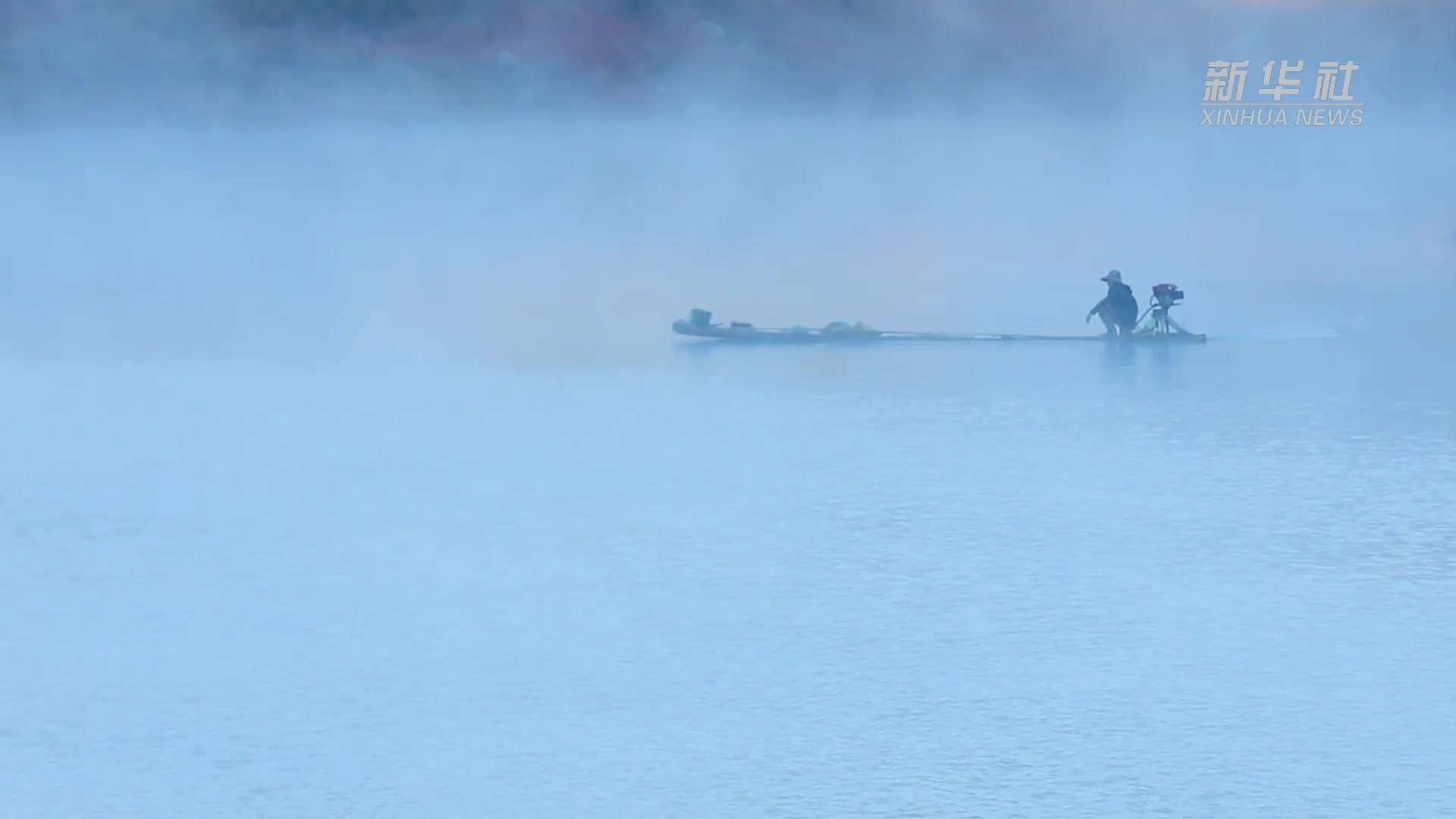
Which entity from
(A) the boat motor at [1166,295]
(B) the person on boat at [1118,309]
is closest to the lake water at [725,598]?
(B) the person on boat at [1118,309]

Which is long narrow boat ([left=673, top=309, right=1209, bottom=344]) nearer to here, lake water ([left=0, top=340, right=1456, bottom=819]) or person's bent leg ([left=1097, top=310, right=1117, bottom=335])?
person's bent leg ([left=1097, top=310, right=1117, bottom=335])

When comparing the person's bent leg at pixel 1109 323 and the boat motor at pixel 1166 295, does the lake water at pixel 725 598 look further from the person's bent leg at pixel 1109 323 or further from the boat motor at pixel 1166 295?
the boat motor at pixel 1166 295

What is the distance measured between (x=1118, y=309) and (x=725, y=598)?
3.57 meters

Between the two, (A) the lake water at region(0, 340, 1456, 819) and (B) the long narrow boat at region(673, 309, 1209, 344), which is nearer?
(A) the lake water at region(0, 340, 1456, 819)

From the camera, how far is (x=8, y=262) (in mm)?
8953

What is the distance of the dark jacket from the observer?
7180 mm

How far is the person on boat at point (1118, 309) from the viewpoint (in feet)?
23.5

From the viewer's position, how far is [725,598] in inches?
156

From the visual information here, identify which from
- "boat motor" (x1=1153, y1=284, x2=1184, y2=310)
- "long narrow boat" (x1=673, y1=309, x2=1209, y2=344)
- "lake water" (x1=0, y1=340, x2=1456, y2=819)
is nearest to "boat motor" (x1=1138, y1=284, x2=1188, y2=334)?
"boat motor" (x1=1153, y1=284, x2=1184, y2=310)

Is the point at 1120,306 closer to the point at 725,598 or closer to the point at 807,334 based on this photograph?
the point at 807,334

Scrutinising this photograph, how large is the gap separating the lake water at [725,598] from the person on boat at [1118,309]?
3.26ft

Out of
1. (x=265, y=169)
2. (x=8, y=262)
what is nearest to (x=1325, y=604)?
(x=8, y=262)

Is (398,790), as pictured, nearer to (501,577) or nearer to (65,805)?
(65,805)

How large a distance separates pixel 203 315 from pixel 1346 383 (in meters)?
3.93
